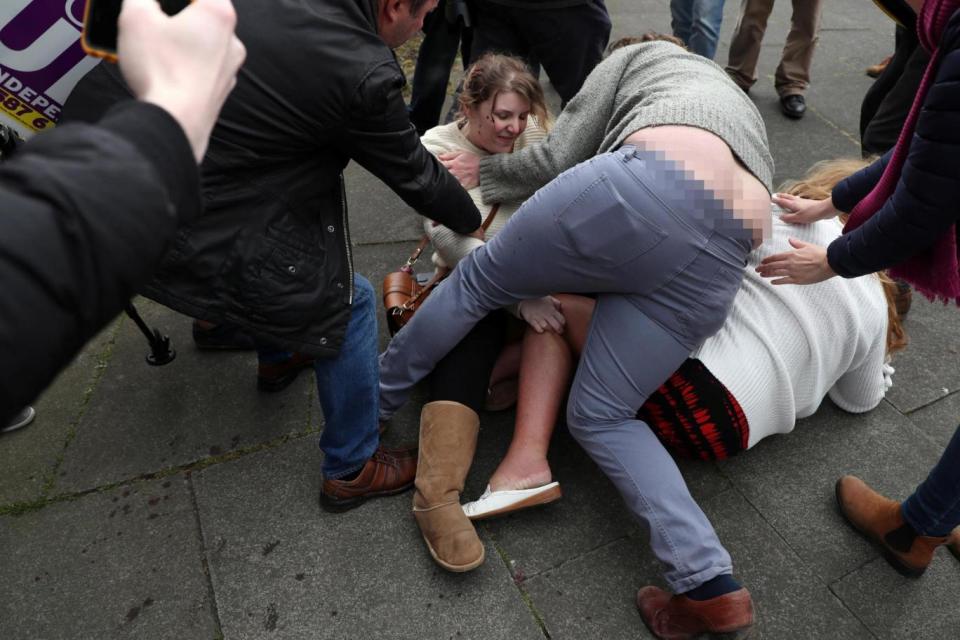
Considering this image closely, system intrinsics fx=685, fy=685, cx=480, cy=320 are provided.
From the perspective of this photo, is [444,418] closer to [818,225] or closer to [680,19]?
[818,225]

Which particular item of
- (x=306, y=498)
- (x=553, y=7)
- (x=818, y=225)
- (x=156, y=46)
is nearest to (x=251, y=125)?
(x=156, y=46)

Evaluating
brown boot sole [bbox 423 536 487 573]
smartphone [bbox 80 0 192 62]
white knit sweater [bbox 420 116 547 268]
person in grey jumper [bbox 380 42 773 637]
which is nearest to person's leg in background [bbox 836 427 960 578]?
person in grey jumper [bbox 380 42 773 637]

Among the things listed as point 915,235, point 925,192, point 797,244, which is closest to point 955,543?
point 797,244

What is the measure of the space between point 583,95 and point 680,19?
8.83 ft

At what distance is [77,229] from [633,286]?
1425 mm

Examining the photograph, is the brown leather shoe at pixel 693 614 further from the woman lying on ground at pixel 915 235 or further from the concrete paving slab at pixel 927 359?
the concrete paving slab at pixel 927 359

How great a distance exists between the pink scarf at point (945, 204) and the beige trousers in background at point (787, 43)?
3.07 metres

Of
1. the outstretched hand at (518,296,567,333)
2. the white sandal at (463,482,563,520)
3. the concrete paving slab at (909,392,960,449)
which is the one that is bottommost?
the concrete paving slab at (909,392,960,449)

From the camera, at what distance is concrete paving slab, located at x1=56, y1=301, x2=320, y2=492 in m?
2.23

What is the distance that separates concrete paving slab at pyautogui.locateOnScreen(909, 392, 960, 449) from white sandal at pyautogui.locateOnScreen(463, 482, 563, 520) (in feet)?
4.72

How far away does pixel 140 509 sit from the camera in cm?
208

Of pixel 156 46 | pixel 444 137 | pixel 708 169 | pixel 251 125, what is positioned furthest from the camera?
pixel 444 137

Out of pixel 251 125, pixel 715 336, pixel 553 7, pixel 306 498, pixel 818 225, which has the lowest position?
pixel 306 498

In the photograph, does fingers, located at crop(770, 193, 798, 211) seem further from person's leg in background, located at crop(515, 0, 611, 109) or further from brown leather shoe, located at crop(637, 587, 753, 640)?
person's leg in background, located at crop(515, 0, 611, 109)
